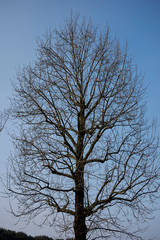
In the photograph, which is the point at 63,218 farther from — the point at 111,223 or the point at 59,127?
the point at 59,127

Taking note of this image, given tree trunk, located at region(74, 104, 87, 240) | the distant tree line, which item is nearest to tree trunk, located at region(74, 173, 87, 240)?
tree trunk, located at region(74, 104, 87, 240)

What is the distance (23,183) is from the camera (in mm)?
6840

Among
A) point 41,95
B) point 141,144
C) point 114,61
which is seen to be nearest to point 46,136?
point 41,95

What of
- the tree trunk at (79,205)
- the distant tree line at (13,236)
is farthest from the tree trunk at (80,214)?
the distant tree line at (13,236)

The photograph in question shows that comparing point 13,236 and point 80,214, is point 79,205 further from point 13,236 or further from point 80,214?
point 13,236

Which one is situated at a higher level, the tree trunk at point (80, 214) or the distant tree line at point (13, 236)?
the tree trunk at point (80, 214)

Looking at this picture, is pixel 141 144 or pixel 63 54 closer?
pixel 141 144

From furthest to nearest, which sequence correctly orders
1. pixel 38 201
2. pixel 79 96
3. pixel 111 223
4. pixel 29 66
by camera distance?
1. pixel 29 66
2. pixel 79 96
3. pixel 38 201
4. pixel 111 223

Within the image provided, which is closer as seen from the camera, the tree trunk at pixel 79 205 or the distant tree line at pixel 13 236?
the tree trunk at pixel 79 205

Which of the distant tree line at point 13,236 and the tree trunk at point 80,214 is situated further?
the distant tree line at point 13,236

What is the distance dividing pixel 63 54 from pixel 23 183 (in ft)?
16.2

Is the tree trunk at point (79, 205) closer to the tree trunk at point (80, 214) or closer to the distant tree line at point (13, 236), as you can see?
the tree trunk at point (80, 214)

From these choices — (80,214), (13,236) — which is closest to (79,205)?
(80,214)

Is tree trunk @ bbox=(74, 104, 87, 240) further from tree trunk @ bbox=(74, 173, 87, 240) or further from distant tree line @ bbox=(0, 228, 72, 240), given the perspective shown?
distant tree line @ bbox=(0, 228, 72, 240)
